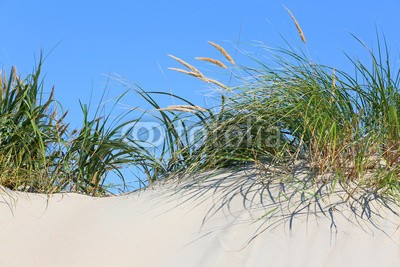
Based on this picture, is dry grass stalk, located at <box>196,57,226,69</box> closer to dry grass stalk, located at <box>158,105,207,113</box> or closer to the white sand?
dry grass stalk, located at <box>158,105,207,113</box>

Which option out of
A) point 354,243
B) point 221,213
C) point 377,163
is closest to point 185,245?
point 221,213

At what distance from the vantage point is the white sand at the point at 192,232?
110 inches

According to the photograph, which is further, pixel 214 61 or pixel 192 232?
pixel 214 61

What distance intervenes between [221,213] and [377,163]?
2.62ft

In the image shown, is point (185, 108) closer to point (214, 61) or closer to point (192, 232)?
point (214, 61)

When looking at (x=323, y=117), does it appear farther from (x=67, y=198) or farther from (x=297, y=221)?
(x=67, y=198)

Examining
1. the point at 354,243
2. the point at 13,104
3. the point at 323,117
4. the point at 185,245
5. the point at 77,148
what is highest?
the point at 13,104

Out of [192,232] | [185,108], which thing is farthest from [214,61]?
[192,232]

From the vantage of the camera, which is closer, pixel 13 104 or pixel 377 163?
pixel 377 163

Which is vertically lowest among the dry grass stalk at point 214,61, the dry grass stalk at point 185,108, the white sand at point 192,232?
the white sand at point 192,232

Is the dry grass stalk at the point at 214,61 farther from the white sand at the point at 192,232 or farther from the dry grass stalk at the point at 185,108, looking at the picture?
the white sand at the point at 192,232

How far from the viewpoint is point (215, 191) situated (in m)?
3.23

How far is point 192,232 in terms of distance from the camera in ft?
9.95

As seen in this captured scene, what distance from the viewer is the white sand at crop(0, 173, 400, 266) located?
9.14 ft
